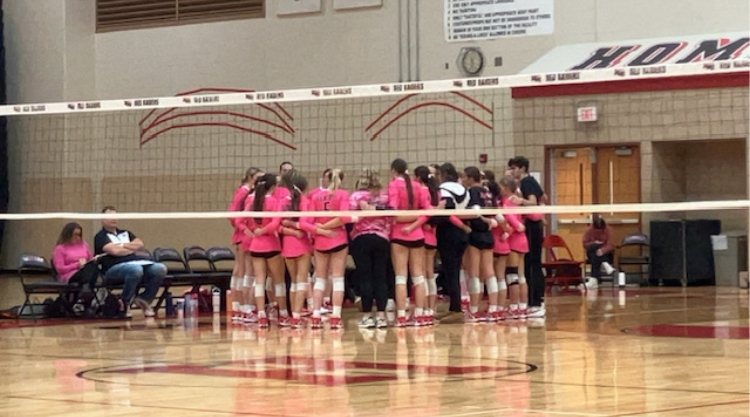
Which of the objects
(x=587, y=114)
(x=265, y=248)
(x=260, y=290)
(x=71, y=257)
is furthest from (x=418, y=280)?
(x=587, y=114)

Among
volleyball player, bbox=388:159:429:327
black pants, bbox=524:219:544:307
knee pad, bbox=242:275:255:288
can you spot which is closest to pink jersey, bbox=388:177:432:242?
volleyball player, bbox=388:159:429:327

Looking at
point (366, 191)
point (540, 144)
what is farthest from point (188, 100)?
point (540, 144)

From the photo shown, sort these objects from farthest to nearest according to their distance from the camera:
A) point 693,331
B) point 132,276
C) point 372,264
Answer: point 132,276, point 372,264, point 693,331

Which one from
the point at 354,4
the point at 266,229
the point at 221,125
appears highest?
the point at 354,4

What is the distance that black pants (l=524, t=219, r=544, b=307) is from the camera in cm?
1406

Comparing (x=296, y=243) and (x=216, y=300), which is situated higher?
(x=296, y=243)

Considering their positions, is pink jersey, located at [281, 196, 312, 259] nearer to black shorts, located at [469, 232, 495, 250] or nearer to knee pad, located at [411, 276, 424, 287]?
knee pad, located at [411, 276, 424, 287]

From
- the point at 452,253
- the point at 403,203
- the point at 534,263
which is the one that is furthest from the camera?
the point at 534,263

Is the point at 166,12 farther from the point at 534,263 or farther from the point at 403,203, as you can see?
the point at 403,203

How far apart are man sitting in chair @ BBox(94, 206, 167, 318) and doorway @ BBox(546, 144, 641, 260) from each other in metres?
8.19

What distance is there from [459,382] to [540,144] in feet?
43.4

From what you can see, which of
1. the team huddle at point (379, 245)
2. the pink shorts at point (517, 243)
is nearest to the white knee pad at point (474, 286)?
the team huddle at point (379, 245)

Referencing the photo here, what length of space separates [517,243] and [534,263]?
0.65 meters

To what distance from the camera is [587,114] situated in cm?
2077
